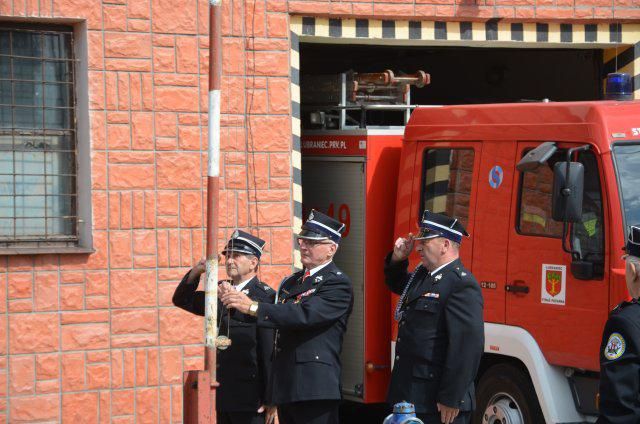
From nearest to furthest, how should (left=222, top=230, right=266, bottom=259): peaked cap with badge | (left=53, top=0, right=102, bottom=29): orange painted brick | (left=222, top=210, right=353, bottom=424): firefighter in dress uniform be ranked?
1. (left=222, top=210, right=353, bottom=424): firefighter in dress uniform
2. (left=222, top=230, right=266, bottom=259): peaked cap with badge
3. (left=53, top=0, right=102, bottom=29): orange painted brick

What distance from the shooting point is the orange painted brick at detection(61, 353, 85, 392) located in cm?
896

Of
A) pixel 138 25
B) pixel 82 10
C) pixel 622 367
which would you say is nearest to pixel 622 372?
pixel 622 367

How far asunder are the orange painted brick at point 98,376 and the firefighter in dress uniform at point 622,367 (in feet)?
16.6

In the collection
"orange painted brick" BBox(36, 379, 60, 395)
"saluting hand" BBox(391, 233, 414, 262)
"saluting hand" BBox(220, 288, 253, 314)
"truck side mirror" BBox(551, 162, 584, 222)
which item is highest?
"truck side mirror" BBox(551, 162, 584, 222)

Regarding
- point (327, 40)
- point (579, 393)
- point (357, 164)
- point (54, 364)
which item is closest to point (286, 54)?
point (327, 40)

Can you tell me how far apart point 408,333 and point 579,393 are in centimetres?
159

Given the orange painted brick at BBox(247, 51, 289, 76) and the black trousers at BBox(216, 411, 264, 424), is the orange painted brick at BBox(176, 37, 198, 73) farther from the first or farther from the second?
the black trousers at BBox(216, 411, 264, 424)

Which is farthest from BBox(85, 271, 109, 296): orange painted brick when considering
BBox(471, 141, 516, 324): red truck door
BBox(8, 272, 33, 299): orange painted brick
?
BBox(471, 141, 516, 324): red truck door

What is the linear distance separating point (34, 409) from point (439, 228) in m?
3.91

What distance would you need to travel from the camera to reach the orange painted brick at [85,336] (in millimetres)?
8961

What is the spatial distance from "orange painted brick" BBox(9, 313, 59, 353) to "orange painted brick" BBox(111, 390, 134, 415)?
591 mm

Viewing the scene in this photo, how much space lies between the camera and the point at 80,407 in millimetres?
9016

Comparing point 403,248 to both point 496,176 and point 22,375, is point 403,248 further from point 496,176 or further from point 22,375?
point 22,375

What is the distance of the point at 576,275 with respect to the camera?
7105mm
